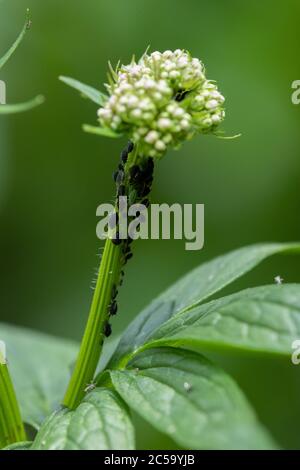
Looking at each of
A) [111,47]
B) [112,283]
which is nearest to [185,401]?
[112,283]

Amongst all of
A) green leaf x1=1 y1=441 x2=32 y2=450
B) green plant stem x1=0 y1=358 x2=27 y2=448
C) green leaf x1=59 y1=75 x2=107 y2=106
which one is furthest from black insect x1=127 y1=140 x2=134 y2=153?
green leaf x1=1 y1=441 x2=32 y2=450

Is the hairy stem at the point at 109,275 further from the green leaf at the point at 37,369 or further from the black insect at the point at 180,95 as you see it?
the green leaf at the point at 37,369

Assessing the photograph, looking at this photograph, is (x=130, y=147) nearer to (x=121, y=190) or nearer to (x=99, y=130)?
(x=121, y=190)

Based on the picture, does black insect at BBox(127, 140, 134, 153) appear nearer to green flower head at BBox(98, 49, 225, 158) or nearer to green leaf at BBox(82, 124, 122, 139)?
green flower head at BBox(98, 49, 225, 158)

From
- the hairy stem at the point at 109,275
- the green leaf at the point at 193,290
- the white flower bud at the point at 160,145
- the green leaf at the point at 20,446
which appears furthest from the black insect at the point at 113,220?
the green leaf at the point at 20,446

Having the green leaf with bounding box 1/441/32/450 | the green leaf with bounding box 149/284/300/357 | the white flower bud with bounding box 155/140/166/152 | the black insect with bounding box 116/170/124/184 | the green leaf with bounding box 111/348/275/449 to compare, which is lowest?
the green leaf with bounding box 1/441/32/450

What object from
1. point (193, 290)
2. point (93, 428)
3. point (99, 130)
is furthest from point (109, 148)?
point (93, 428)

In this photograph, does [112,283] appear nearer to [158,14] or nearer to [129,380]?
[129,380]
